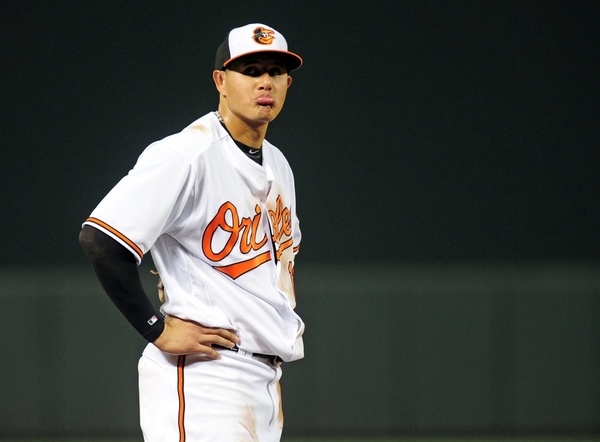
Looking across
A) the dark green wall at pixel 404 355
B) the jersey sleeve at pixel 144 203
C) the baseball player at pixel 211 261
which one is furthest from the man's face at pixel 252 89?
Result: the dark green wall at pixel 404 355

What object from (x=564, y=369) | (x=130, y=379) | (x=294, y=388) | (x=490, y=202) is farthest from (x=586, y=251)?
(x=130, y=379)

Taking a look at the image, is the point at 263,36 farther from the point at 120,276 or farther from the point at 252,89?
the point at 120,276

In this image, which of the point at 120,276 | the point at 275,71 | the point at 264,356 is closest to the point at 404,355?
the point at 264,356

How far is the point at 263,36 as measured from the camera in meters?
2.26

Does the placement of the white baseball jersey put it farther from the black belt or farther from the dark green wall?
the dark green wall

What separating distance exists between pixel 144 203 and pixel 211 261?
0.22 metres

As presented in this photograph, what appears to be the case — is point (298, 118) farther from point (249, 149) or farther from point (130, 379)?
point (249, 149)

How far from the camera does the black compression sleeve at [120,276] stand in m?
2.05

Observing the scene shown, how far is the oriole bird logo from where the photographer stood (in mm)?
2248

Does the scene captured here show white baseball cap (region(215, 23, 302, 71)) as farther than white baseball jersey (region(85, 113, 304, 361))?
Yes

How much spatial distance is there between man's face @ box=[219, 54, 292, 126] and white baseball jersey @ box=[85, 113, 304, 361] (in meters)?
0.07

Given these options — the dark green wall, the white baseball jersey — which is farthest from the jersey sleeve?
the dark green wall

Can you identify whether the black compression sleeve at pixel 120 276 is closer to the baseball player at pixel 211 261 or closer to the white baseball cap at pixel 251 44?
the baseball player at pixel 211 261

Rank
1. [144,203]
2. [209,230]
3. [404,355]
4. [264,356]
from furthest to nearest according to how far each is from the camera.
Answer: [404,355] → [264,356] → [209,230] → [144,203]
